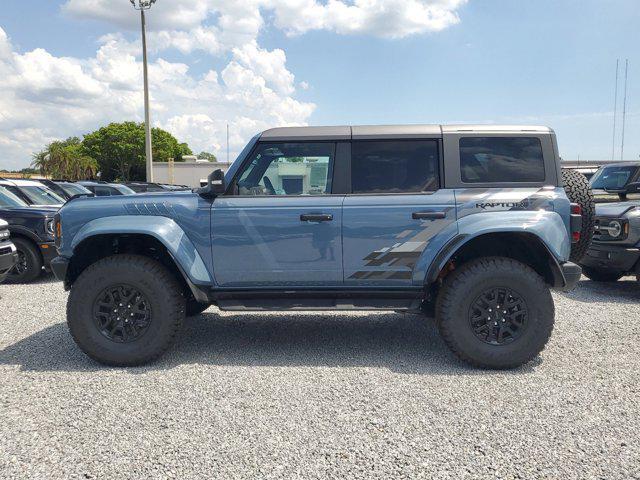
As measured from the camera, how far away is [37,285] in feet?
26.3

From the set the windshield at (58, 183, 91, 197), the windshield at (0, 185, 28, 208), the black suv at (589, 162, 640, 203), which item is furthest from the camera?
the windshield at (58, 183, 91, 197)

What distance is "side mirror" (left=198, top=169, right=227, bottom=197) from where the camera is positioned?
423cm

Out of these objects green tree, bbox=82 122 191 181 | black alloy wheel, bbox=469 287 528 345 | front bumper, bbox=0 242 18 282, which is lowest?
black alloy wheel, bbox=469 287 528 345

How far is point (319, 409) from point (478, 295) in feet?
5.24

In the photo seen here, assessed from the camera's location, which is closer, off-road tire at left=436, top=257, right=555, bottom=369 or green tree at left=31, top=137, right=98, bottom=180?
off-road tire at left=436, top=257, right=555, bottom=369

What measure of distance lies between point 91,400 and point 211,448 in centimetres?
117

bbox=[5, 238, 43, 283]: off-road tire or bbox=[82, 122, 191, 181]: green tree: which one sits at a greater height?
bbox=[82, 122, 191, 181]: green tree

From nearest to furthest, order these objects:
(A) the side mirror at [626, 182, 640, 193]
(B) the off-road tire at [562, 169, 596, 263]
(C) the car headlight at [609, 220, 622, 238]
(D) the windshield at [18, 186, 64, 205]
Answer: (B) the off-road tire at [562, 169, 596, 263]
(C) the car headlight at [609, 220, 622, 238]
(A) the side mirror at [626, 182, 640, 193]
(D) the windshield at [18, 186, 64, 205]

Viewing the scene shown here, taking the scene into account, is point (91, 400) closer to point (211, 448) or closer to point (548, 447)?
point (211, 448)

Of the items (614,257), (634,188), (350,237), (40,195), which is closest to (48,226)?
(40,195)

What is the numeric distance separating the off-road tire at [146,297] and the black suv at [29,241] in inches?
179

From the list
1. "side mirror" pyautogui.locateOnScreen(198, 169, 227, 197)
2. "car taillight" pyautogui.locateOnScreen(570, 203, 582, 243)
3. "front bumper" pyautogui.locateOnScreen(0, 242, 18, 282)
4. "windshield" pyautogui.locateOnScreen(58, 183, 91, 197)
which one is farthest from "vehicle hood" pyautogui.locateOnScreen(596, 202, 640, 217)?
"windshield" pyautogui.locateOnScreen(58, 183, 91, 197)

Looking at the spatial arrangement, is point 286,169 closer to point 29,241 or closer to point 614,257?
point 614,257

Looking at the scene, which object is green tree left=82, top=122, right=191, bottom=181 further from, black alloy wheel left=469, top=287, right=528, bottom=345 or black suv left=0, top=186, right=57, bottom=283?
black alloy wheel left=469, top=287, right=528, bottom=345
